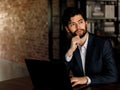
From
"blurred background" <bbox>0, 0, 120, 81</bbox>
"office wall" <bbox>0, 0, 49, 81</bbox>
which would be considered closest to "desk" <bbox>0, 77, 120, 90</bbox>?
"blurred background" <bbox>0, 0, 120, 81</bbox>

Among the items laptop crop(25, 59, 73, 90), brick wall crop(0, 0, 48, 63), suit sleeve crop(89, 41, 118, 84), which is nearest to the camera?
laptop crop(25, 59, 73, 90)

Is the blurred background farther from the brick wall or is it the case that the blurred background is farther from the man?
the man

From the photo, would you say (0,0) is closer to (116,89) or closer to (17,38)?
(17,38)

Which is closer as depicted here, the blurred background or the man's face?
the man's face

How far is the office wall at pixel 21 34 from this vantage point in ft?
19.8

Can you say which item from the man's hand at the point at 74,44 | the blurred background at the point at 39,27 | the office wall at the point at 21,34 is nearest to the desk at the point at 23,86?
the man's hand at the point at 74,44

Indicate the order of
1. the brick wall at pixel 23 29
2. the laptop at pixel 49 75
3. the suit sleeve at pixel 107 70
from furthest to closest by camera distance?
1. the brick wall at pixel 23 29
2. the suit sleeve at pixel 107 70
3. the laptop at pixel 49 75

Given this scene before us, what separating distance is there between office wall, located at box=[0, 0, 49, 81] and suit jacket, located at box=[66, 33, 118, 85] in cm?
348

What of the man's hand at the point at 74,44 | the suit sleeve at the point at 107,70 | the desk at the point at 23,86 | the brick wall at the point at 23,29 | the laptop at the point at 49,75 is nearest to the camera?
the laptop at the point at 49,75

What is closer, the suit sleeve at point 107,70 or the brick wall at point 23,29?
the suit sleeve at point 107,70

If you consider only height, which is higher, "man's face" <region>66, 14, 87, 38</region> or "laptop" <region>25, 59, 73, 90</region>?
"man's face" <region>66, 14, 87, 38</region>

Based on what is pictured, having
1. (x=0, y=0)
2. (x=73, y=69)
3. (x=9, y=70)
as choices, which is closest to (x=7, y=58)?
(x=9, y=70)

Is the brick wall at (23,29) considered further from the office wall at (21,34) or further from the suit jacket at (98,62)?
the suit jacket at (98,62)

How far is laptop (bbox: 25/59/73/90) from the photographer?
6.18ft
